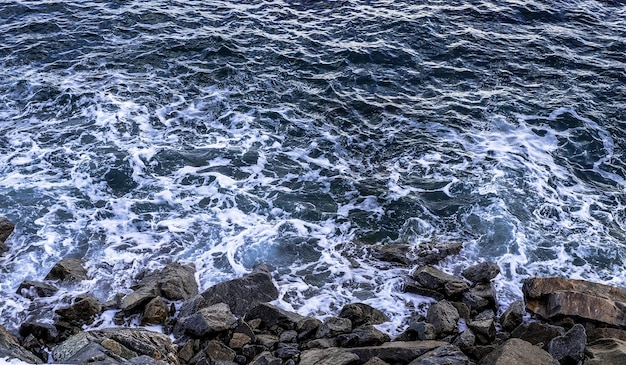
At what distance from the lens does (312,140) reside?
16.2m

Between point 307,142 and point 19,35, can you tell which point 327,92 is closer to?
point 307,142

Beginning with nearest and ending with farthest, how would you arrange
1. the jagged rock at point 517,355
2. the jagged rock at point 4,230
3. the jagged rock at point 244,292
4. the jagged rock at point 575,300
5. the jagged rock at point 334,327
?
1. the jagged rock at point 517,355
2. the jagged rock at point 334,327
3. the jagged rock at point 575,300
4. the jagged rock at point 244,292
5. the jagged rock at point 4,230

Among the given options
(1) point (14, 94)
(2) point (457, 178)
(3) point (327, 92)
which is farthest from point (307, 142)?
(1) point (14, 94)

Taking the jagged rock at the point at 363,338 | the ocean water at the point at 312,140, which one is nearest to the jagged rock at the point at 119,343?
the ocean water at the point at 312,140

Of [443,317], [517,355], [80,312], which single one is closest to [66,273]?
[80,312]

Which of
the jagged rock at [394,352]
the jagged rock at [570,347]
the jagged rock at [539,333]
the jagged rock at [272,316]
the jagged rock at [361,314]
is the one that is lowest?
the jagged rock at [361,314]

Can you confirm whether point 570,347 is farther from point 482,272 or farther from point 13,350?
point 13,350

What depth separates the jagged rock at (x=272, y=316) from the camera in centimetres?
1037

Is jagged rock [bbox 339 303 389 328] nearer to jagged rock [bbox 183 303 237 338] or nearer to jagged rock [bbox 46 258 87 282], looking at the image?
jagged rock [bbox 183 303 237 338]

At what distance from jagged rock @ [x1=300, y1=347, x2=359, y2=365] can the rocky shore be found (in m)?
0.02

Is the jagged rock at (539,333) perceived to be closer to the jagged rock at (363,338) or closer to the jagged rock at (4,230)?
the jagged rock at (363,338)

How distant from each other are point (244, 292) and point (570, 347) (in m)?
5.64

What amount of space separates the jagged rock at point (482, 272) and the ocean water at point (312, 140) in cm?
30

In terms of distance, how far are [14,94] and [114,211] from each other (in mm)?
6804
